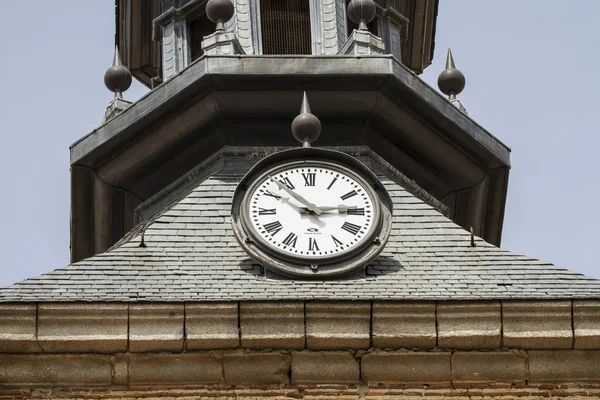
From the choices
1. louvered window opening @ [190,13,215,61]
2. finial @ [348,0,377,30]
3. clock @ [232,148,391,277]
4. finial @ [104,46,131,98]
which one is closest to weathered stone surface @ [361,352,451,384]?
clock @ [232,148,391,277]

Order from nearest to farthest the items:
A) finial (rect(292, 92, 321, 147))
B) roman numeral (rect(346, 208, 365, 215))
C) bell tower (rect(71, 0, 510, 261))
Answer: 1. roman numeral (rect(346, 208, 365, 215))
2. finial (rect(292, 92, 321, 147))
3. bell tower (rect(71, 0, 510, 261))

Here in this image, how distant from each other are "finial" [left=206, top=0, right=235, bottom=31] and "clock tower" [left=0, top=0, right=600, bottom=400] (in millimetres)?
18

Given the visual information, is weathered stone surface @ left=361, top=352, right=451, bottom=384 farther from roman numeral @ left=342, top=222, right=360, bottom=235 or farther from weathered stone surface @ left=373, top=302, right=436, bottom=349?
roman numeral @ left=342, top=222, right=360, bottom=235

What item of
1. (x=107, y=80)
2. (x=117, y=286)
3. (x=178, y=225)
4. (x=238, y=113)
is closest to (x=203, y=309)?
(x=117, y=286)

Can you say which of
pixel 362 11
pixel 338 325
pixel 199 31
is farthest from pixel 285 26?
pixel 338 325

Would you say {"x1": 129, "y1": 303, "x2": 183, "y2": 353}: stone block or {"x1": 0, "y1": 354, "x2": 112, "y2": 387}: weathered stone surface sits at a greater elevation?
{"x1": 129, "y1": 303, "x2": 183, "y2": 353}: stone block

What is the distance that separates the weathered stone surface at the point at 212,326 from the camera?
1786 cm

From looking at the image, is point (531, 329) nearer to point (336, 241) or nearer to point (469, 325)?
point (469, 325)

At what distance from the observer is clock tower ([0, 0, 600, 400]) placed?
17891mm

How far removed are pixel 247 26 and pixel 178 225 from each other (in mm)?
3881

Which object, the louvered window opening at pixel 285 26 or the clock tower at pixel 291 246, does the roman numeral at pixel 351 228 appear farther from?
the louvered window opening at pixel 285 26

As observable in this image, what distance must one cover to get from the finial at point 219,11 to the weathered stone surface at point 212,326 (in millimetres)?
4928

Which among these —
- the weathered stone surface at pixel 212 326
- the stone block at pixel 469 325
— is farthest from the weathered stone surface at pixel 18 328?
the stone block at pixel 469 325

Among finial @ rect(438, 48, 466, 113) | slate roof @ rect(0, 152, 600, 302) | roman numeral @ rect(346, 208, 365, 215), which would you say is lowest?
slate roof @ rect(0, 152, 600, 302)
